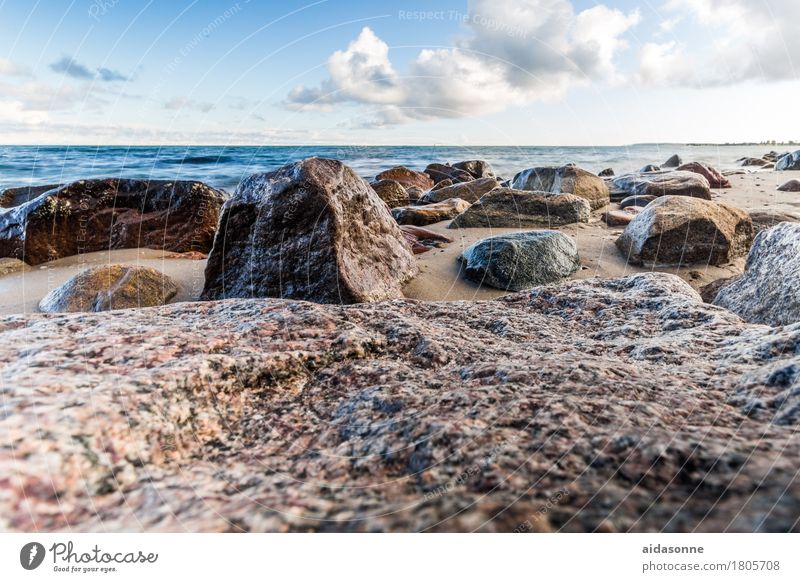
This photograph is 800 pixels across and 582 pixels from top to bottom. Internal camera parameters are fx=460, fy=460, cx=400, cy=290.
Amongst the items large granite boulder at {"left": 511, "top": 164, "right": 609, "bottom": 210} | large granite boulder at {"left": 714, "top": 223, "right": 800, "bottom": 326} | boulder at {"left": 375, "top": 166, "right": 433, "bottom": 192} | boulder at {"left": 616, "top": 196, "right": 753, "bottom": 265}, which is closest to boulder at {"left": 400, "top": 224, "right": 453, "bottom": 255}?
boulder at {"left": 616, "top": 196, "right": 753, "bottom": 265}

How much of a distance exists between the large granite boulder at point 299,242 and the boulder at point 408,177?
9.53 m

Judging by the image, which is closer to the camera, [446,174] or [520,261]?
[520,261]

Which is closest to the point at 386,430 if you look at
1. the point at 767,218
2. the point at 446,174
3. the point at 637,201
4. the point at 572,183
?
the point at 767,218

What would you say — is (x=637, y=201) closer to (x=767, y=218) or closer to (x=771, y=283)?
(x=767, y=218)

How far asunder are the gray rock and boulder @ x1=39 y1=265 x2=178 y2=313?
818cm

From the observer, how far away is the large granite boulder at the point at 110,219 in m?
5.97

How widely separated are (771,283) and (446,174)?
13.9 m

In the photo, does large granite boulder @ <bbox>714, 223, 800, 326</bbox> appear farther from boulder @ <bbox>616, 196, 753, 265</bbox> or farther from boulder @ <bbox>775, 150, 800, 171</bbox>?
boulder @ <bbox>775, 150, 800, 171</bbox>

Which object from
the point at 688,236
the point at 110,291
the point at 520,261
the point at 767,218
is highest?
the point at 767,218

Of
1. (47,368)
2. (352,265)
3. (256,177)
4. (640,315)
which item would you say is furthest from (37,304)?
(640,315)

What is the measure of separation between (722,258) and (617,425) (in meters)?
5.01

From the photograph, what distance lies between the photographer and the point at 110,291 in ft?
13.9
